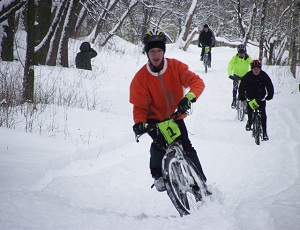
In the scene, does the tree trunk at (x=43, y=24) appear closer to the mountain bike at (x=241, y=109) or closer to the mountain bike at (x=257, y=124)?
the mountain bike at (x=241, y=109)

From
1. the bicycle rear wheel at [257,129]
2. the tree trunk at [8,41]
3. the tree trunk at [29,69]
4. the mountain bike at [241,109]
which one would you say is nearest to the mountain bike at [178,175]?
the bicycle rear wheel at [257,129]

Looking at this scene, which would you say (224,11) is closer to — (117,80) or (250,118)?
(117,80)

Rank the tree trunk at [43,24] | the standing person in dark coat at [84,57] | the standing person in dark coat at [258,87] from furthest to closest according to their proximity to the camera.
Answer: the standing person in dark coat at [84,57], the tree trunk at [43,24], the standing person in dark coat at [258,87]

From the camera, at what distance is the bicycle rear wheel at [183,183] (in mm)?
3359

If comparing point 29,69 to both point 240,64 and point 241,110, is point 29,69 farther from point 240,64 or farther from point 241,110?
point 240,64

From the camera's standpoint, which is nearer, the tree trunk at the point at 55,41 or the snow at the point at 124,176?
the snow at the point at 124,176

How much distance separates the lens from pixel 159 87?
3.83 meters

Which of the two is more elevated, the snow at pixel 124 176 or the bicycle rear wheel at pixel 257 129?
the bicycle rear wheel at pixel 257 129

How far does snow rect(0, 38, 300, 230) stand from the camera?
3178 mm

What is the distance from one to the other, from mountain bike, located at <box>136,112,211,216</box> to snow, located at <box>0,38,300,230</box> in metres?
0.15

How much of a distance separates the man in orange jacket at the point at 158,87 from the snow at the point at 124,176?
0.76 meters

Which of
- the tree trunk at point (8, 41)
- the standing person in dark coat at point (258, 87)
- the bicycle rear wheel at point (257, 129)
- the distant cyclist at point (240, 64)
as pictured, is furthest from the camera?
the tree trunk at point (8, 41)

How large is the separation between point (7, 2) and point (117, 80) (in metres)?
8.43

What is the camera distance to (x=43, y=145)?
5316 mm
